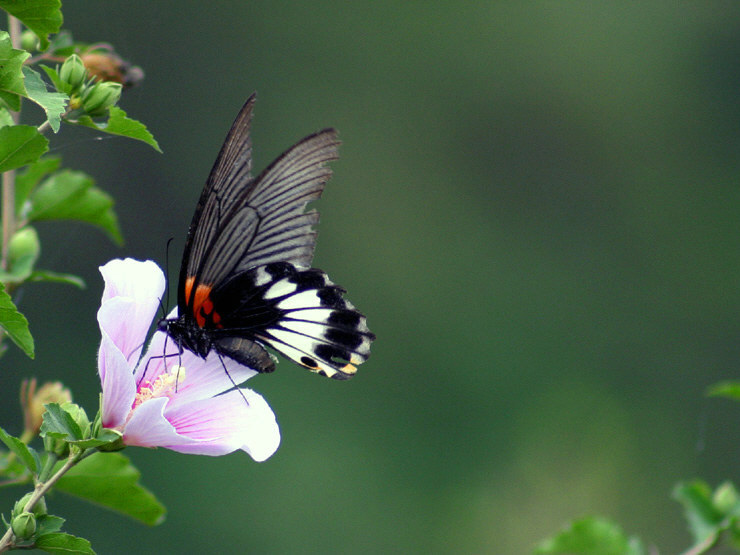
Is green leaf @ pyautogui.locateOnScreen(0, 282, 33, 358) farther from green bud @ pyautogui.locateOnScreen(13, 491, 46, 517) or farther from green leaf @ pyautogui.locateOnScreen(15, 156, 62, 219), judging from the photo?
green leaf @ pyautogui.locateOnScreen(15, 156, 62, 219)

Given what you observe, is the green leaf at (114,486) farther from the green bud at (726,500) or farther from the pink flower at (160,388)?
the green bud at (726,500)

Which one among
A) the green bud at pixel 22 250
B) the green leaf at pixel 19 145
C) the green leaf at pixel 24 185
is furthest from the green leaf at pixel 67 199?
the green leaf at pixel 19 145

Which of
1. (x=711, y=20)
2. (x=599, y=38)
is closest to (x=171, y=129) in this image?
(x=599, y=38)

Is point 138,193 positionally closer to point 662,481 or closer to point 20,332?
point 662,481

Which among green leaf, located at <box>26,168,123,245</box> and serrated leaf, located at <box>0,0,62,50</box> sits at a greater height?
green leaf, located at <box>26,168,123,245</box>

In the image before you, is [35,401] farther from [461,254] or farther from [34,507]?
[461,254]

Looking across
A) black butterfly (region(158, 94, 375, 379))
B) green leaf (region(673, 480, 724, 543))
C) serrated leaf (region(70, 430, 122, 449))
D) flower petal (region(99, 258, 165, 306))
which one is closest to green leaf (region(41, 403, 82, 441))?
serrated leaf (region(70, 430, 122, 449))
